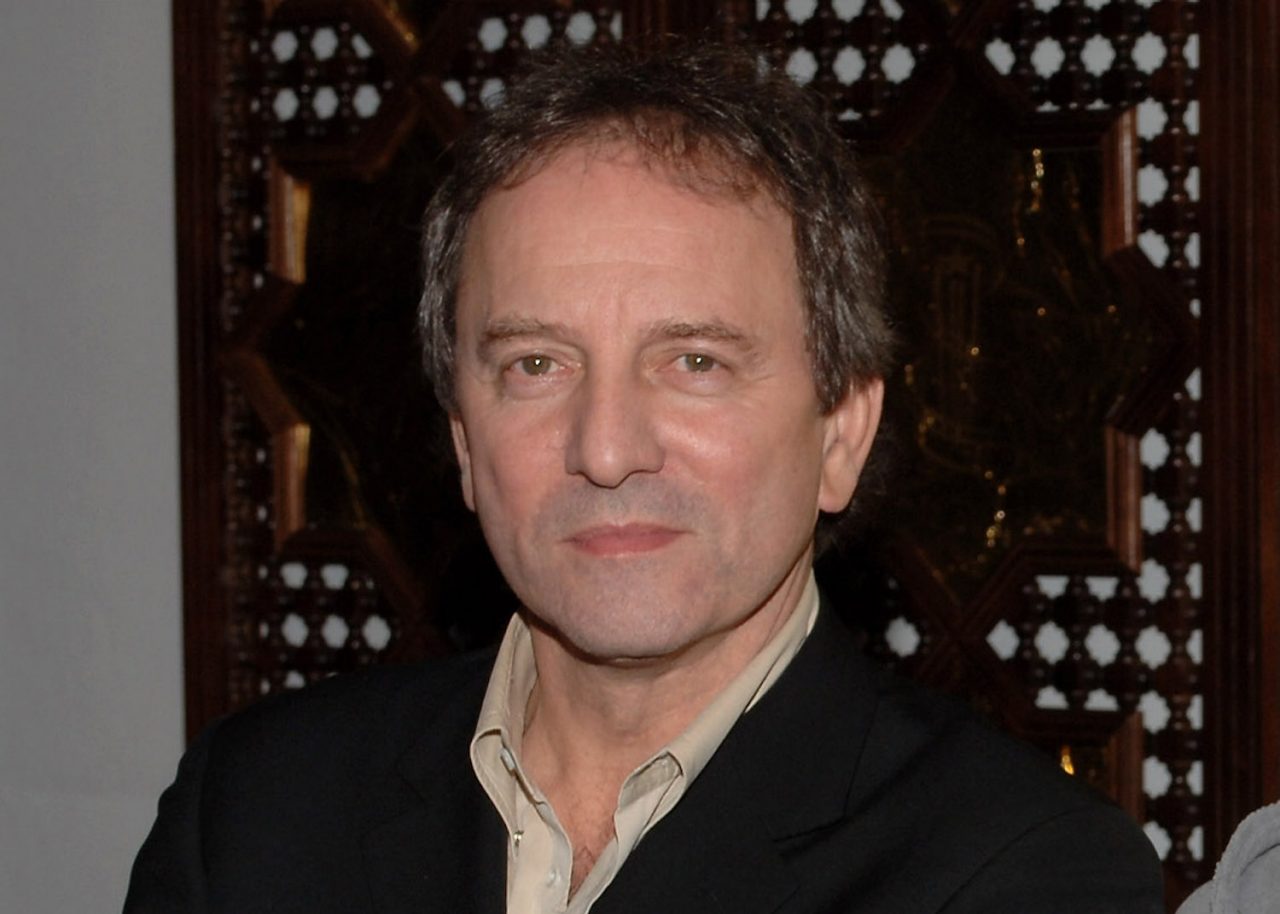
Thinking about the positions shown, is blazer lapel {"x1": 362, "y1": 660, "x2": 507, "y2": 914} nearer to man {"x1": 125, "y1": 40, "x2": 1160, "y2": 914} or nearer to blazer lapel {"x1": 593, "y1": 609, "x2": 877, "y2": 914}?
man {"x1": 125, "y1": 40, "x2": 1160, "y2": 914}

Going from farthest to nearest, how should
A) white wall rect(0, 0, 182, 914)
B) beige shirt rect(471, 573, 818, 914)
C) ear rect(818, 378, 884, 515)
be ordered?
white wall rect(0, 0, 182, 914)
ear rect(818, 378, 884, 515)
beige shirt rect(471, 573, 818, 914)

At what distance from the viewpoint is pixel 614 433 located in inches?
63.2

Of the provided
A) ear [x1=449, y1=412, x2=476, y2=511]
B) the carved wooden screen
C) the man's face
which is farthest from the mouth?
the carved wooden screen

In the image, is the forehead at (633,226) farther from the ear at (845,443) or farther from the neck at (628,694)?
the neck at (628,694)

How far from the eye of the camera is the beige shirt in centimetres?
170

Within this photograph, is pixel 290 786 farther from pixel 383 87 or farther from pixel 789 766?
pixel 383 87

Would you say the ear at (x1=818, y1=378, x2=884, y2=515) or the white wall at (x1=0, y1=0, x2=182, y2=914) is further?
the white wall at (x1=0, y1=0, x2=182, y2=914)

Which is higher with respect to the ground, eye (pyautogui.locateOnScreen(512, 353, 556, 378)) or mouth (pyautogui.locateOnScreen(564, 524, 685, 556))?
eye (pyautogui.locateOnScreen(512, 353, 556, 378))

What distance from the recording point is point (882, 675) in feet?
5.99

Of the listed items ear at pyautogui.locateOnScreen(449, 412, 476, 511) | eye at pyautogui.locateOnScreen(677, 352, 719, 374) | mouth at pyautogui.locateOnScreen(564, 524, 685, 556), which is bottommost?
mouth at pyautogui.locateOnScreen(564, 524, 685, 556)

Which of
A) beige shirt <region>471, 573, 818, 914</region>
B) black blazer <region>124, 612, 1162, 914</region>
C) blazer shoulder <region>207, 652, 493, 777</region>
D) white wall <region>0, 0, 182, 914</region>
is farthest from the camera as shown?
white wall <region>0, 0, 182, 914</region>

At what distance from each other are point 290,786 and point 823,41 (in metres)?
1.58

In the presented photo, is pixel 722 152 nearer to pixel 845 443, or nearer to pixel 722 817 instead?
pixel 845 443

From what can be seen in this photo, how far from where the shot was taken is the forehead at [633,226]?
5.38 ft
